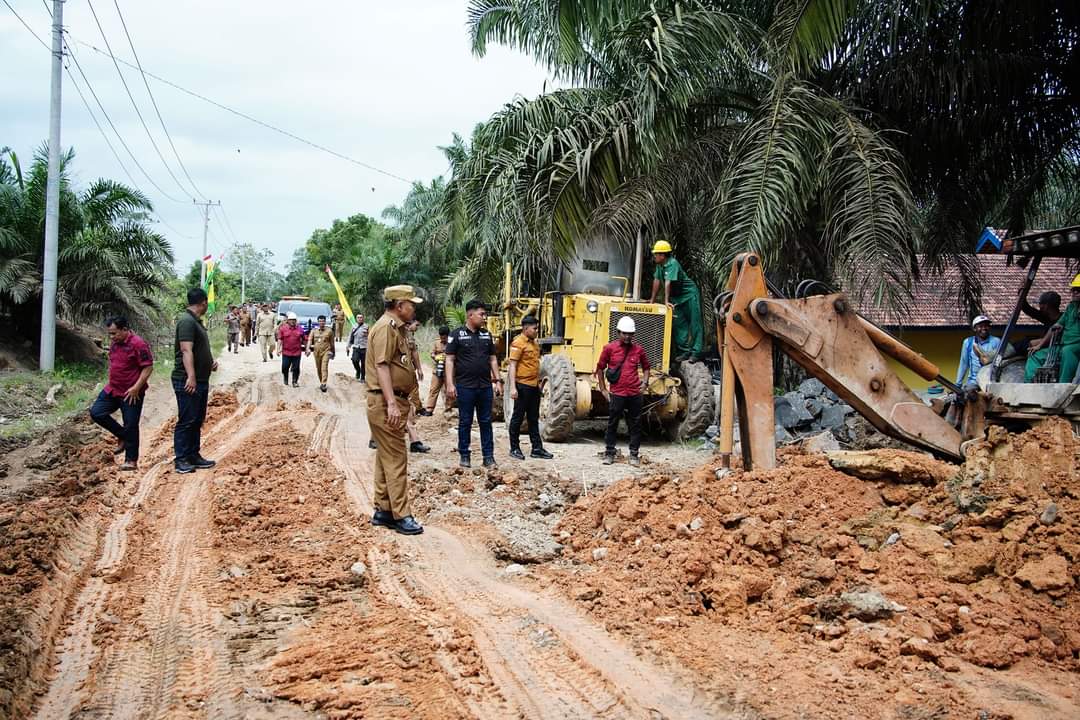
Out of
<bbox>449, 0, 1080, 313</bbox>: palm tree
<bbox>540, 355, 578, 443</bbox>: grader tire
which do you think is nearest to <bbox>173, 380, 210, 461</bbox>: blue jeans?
<bbox>540, 355, 578, 443</bbox>: grader tire

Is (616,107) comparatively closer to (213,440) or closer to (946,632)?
(213,440)

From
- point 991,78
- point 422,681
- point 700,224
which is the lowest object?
point 422,681

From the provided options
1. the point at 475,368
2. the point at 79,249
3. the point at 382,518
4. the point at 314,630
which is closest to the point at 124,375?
the point at 475,368

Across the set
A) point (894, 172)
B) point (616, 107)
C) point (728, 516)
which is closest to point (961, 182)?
point (894, 172)

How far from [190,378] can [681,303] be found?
6.87 m

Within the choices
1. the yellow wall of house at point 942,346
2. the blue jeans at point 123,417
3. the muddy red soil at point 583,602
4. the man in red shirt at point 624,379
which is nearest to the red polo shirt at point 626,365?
the man in red shirt at point 624,379

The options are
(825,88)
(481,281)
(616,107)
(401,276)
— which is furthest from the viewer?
(401,276)

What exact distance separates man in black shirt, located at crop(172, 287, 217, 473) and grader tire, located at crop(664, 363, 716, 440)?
6205 mm

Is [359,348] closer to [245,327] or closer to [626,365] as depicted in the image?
[626,365]

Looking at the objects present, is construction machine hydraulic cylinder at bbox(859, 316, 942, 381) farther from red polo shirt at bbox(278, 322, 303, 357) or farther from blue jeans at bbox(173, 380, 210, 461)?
red polo shirt at bbox(278, 322, 303, 357)

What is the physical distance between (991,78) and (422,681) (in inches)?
506

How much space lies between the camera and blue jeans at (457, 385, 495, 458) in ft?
31.7

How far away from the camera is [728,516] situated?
5855 millimetres

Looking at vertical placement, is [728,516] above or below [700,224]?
below
